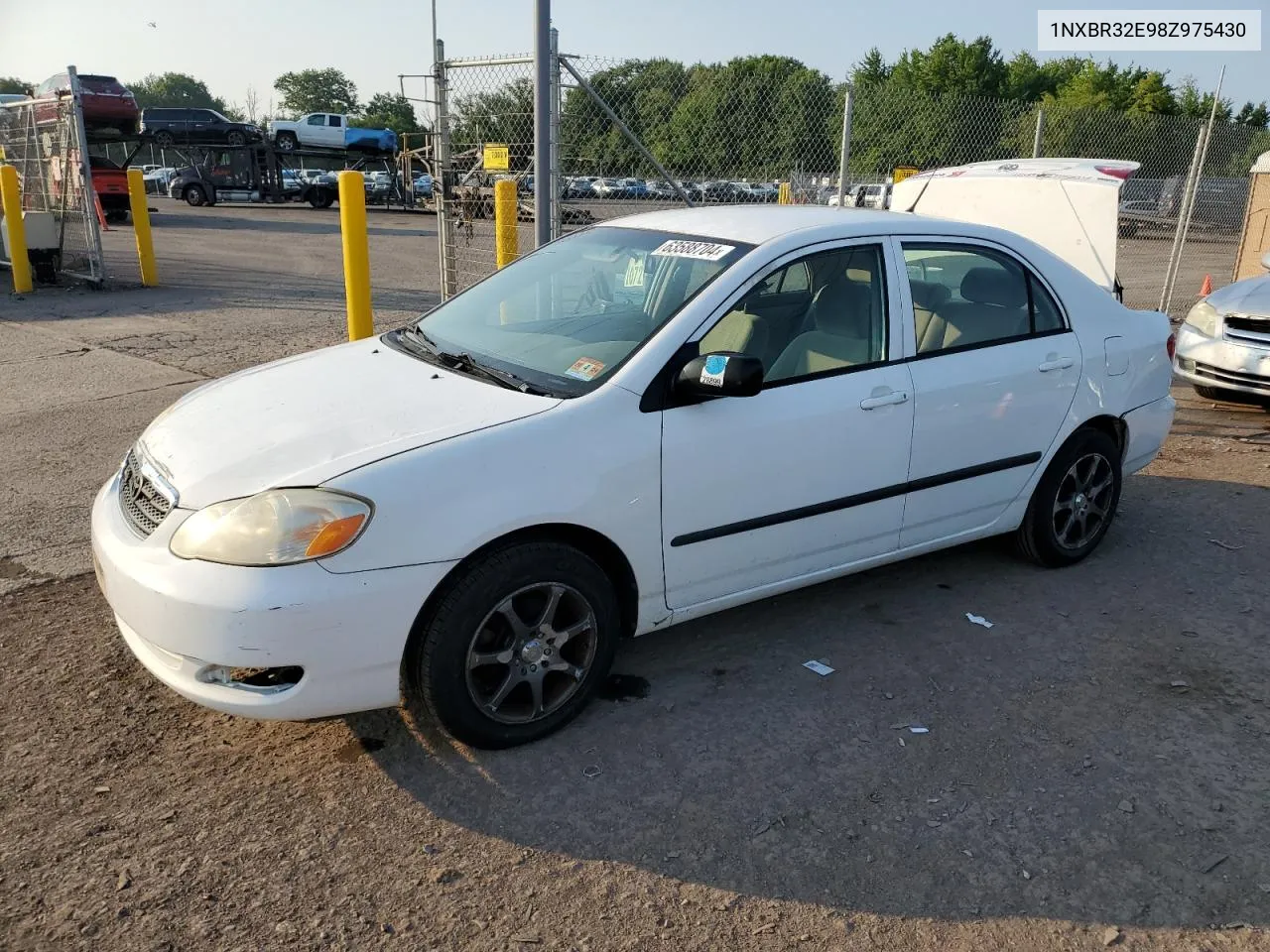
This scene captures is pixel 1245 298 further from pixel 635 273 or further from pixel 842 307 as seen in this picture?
pixel 635 273

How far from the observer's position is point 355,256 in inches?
303

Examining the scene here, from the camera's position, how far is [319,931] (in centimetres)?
237

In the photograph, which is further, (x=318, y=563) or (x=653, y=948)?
(x=318, y=563)

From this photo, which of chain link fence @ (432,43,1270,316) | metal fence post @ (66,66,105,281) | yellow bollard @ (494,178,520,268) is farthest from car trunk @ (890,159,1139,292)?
metal fence post @ (66,66,105,281)

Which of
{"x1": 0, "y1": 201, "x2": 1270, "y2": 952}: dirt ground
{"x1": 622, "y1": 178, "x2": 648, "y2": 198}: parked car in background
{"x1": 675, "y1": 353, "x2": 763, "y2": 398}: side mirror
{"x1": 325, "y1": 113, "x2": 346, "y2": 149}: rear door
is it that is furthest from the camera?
{"x1": 325, "y1": 113, "x2": 346, "y2": 149}: rear door

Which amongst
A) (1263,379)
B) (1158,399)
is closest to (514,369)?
(1158,399)

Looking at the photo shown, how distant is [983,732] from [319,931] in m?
2.13

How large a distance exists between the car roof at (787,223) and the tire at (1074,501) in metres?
1.07

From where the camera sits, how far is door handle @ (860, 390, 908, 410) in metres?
3.63

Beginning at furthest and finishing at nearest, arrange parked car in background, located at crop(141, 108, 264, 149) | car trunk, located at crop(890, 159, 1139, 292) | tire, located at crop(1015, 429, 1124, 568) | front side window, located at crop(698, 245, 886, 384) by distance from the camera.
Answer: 1. parked car in background, located at crop(141, 108, 264, 149)
2. car trunk, located at crop(890, 159, 1139, 292)
3. tire, located at crop(1015, 429, 1124, 568)
4. front side window, located at crop(698, 245, 886, 384)

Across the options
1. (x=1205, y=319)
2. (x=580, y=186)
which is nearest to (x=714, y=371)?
(x=580, y=186)

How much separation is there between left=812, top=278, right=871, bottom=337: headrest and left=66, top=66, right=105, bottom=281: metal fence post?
11.0 metres

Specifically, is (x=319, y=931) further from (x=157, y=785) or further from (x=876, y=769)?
(x=876, y=769)

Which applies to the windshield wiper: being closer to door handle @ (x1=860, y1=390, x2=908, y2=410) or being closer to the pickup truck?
door handle @ (x1=860, y1=390, x2=908, y2=410)
